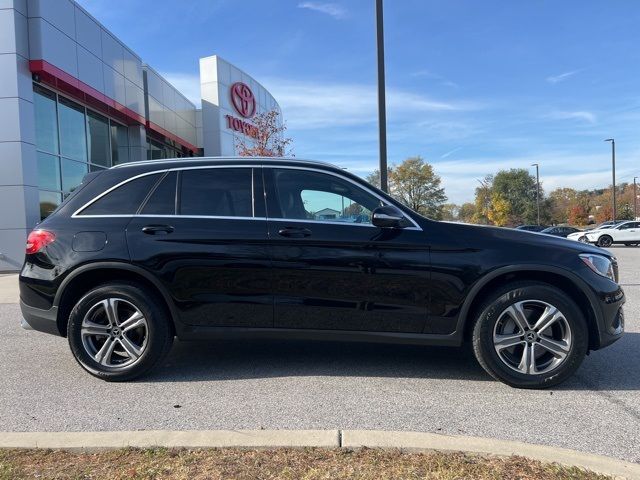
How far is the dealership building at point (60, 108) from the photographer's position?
13.8 meters

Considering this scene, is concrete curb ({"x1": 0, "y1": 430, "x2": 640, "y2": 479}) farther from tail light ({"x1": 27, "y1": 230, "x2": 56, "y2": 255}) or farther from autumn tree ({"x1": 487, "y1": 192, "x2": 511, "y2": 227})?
autumn tree ({"x1": 487, "y1": 192, "x2": 511, "y2": 227})

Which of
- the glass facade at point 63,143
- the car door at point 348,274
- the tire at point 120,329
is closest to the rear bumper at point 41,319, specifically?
the tire at point 120,329

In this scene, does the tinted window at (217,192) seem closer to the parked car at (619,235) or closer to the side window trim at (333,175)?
the side window trim at (333,175)

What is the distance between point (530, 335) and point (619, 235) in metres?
28.9

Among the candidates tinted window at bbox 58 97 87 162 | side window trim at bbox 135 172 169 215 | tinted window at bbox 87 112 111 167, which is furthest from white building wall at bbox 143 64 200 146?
side window trim at bbox 135 172 169 215

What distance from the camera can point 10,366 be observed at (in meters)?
4.69

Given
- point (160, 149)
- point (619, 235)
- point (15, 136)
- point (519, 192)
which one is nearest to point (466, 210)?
point (519, 192)

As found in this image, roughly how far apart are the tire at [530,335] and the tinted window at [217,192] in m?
2.18

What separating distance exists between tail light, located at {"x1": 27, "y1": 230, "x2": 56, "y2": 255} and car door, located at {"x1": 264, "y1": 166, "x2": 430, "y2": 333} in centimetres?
191

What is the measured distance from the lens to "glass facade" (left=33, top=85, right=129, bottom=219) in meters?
15.1

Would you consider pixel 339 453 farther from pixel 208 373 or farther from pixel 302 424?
pixel 208 373

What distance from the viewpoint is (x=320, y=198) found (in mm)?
4207

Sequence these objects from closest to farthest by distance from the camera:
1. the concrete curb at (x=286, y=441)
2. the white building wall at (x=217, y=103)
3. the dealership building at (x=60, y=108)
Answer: the concrete curb at (x=286, y=441) → the dealership building at (x=60, y=108) → the white building wall at (x=217, y=103)

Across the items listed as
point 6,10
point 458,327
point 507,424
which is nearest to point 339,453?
point 507,424
